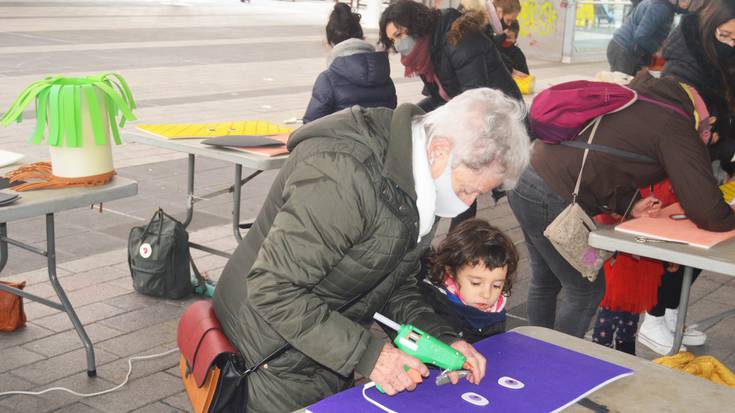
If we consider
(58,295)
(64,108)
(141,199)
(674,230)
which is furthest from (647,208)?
(141,199)

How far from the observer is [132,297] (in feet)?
15.5

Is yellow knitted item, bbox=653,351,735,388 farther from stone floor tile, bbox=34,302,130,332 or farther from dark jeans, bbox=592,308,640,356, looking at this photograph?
stone floor tile, bbox=34,302,130,332

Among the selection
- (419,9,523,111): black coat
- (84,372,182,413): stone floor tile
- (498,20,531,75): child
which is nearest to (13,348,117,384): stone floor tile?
A: (84,372,182,413): stone floor tile

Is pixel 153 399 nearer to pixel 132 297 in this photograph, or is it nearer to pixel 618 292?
pixel 132 297

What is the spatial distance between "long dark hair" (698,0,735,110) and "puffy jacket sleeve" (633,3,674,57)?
14.9ft

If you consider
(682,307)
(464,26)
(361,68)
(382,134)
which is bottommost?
(682,307)

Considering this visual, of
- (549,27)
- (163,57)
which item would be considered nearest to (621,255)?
(163,57)

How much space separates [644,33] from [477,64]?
4.07 meters

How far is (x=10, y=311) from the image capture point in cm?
417

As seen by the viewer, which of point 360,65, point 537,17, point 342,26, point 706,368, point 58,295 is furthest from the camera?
point 537,17

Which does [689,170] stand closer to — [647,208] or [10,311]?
[647,208]

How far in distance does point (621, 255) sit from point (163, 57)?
1016 cm

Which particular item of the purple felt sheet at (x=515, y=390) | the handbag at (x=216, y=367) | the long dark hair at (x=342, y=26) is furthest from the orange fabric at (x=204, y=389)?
the long dark hair at (x=342, y=26)

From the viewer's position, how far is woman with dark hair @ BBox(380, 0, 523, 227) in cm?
496
